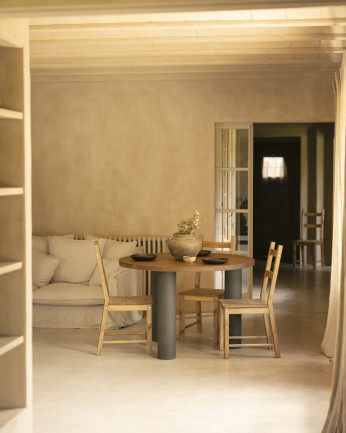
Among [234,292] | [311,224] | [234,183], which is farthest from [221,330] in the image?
[311,224]

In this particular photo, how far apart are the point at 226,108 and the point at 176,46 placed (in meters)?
1.55

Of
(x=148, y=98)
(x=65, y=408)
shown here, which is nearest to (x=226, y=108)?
(x=148, y=98)

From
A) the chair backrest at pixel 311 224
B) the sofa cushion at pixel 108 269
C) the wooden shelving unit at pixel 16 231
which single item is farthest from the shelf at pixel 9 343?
the chair backrest at pixel 311 224

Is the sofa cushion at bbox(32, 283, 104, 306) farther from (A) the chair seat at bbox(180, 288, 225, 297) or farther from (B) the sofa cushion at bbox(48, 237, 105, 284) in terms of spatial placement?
(A) the chair seat at bbox(180, 288, 225, 297)

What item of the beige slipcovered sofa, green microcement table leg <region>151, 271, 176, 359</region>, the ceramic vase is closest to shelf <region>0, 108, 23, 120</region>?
green microcement table leg <region>151, 271, 176, 359</region>

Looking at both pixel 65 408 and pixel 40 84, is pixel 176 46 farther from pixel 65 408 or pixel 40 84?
pixel 65 408

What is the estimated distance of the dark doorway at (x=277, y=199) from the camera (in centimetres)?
1288

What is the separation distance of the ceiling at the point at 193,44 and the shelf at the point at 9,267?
1772 mm

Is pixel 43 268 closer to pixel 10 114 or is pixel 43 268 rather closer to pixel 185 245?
pixel 185 245

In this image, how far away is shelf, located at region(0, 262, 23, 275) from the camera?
3.20m

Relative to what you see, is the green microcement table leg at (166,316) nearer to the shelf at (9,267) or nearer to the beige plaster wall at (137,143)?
the beige plaster wall at (137,143)

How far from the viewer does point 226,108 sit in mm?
7578

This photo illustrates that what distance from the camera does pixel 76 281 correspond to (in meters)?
7.12

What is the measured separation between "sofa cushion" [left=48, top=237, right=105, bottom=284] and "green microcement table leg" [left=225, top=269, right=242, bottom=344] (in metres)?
1.81
